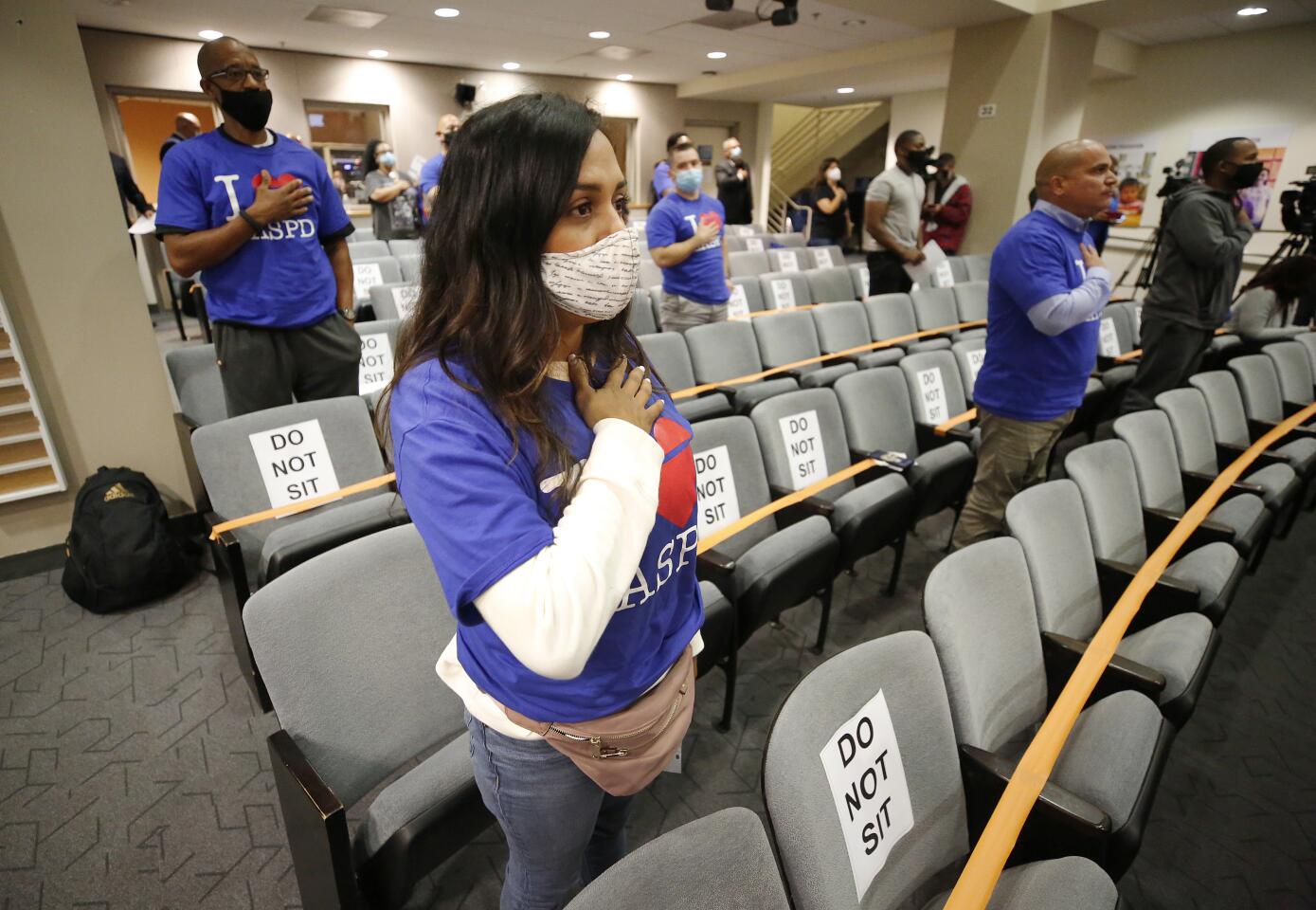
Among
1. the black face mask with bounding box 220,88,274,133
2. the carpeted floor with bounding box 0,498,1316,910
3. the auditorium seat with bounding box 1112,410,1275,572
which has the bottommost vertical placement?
the carpeted floor with bounding box 0,498,1316,910

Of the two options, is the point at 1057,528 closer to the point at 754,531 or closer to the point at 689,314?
the point at 754,531

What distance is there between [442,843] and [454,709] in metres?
0.30

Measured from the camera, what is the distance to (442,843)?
120 cm

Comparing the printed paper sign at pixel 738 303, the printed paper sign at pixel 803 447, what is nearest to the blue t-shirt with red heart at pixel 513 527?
the printed paper sign at pixel 803 447

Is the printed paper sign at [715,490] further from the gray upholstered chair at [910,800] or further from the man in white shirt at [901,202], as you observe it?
the man in white shirt at [901,202]

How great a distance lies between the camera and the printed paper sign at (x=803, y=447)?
258cm

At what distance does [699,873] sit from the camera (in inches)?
31.2

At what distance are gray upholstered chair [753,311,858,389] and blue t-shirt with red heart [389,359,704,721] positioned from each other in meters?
2.97

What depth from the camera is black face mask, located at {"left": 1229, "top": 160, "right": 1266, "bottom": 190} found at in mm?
3025

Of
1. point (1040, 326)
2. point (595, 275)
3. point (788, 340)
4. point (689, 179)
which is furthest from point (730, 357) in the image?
point (595, 275)

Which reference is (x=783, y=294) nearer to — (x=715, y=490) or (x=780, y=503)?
(x=780, y=503)

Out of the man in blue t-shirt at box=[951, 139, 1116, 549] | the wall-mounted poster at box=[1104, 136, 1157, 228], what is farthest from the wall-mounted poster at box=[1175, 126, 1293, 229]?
the man in blue t-shirt at box=[951, 139, 1116, 549]

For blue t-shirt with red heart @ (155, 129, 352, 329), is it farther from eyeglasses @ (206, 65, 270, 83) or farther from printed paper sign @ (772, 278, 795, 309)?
printed paper sign @ (772, 278, 795, 309)

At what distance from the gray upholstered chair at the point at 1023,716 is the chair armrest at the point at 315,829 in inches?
42.7
